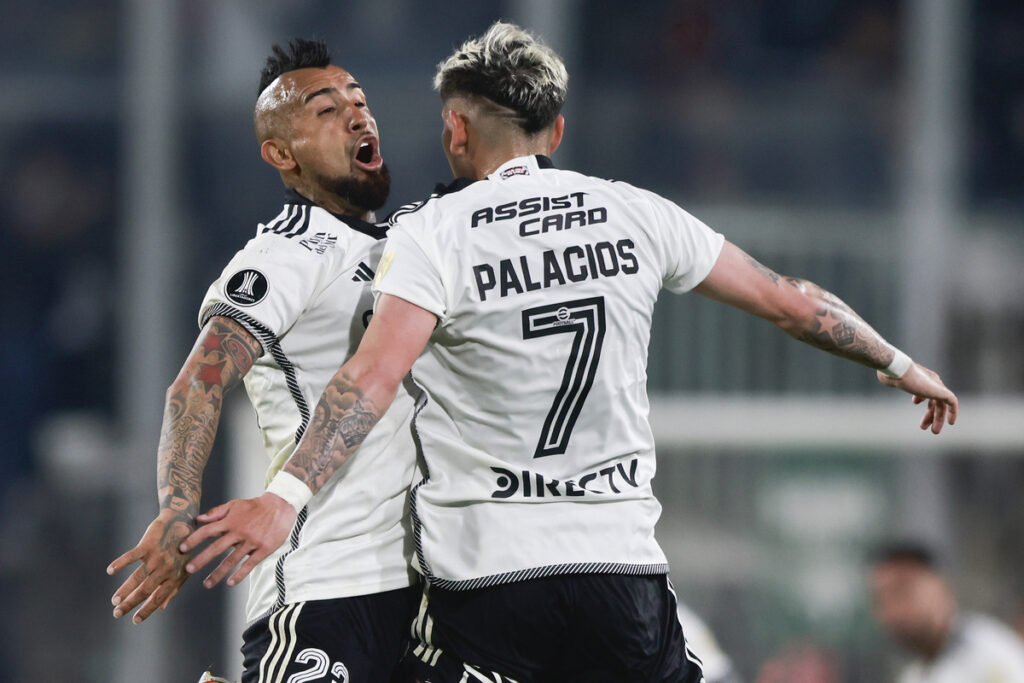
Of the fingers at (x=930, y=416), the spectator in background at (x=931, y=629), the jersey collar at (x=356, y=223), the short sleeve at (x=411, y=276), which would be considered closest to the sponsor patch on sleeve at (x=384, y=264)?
the short sleeve at (x=411, y=276)

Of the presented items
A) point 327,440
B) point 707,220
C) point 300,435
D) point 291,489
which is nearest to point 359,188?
point 300,435

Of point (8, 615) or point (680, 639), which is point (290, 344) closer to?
point (680, 639)

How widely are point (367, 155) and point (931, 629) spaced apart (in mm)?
3647

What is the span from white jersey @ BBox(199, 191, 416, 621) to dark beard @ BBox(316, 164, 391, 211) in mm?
234

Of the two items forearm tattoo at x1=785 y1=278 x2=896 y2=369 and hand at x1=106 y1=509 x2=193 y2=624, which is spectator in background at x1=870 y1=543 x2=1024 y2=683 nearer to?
forearm tattoo at x1=785 y1=278 x2=896 y2=369

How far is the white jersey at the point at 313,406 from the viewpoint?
2824mm

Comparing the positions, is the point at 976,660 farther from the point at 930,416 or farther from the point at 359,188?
the point at 359,188

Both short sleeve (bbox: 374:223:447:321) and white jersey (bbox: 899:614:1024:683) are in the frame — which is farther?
white jersey (bbox: 899:614:1024:683)

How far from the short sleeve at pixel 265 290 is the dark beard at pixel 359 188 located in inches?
13.2

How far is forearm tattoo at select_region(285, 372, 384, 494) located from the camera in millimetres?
2506

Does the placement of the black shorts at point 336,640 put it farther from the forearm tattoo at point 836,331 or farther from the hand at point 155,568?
the forearm tattoo at point 836,331

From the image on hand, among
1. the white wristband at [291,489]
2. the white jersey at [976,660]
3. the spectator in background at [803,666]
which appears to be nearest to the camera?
the white wristband at [291,489]

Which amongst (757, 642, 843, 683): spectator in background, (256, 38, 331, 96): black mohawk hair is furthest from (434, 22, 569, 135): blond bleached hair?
(757, 642, 843, 683): spectator in background

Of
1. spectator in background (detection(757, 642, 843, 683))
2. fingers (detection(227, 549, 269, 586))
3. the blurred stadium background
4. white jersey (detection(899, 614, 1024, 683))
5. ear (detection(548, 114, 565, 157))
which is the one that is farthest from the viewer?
the blurred stadium background
